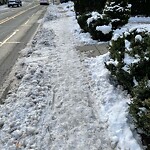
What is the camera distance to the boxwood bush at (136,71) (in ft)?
15.3

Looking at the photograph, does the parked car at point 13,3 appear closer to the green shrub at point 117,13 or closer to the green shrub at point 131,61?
the green shrub at point 117,13

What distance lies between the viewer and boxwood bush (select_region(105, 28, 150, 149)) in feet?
15.3

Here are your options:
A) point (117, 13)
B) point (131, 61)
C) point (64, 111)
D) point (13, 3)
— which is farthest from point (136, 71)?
point (13, 3)

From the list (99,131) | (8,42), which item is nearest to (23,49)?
(8,42)

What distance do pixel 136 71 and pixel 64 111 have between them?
152 cm

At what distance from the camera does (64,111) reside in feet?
20.2

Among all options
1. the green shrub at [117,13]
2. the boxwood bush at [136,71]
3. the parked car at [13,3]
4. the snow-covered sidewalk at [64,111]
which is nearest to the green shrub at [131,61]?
the boxwood bush at [136,71]

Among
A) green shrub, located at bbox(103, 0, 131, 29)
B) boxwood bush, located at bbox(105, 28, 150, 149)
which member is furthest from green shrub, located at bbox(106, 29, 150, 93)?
green shrub, located at bbox(103, 0, 131, 29)

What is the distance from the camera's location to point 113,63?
23.6ft

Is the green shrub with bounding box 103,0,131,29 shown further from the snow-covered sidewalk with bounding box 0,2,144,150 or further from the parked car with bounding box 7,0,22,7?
the parked car with bounding box 7,0,22,7

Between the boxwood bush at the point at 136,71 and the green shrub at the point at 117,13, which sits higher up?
the boxwood bush at the point at 136,71

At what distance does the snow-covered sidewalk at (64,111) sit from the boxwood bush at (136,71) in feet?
0.97

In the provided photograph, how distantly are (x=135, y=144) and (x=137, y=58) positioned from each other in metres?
2.07

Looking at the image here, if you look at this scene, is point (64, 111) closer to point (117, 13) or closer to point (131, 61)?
point (131, 61)
